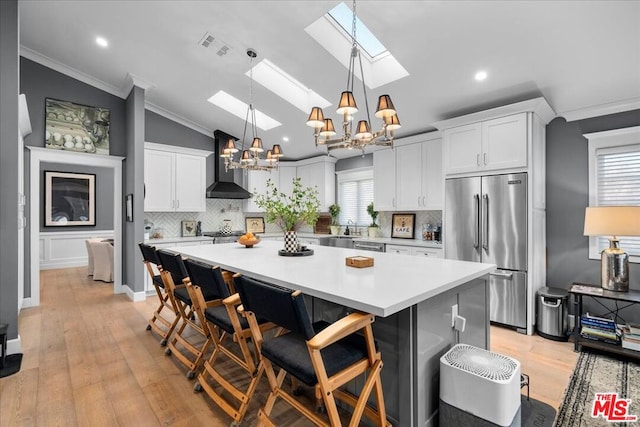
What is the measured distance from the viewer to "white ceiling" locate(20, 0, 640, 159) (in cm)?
252

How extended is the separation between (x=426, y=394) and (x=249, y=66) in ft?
12.8

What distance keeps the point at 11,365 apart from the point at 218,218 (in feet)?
13.0

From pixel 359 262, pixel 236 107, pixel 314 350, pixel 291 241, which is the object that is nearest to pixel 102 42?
pixel 236 107

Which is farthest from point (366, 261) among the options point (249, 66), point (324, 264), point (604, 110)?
point (604, 110)

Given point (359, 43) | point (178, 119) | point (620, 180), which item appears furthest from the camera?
point (178, 119)

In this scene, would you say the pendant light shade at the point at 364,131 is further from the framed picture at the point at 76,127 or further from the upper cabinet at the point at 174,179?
the framed picture at the point at 76,127

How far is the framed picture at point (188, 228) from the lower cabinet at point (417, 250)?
3.69 meters

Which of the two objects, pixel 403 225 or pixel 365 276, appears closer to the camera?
pixel 365 276

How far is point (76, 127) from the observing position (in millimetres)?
4723

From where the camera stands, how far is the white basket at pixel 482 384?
1.44 meters

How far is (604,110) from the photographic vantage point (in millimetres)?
3332

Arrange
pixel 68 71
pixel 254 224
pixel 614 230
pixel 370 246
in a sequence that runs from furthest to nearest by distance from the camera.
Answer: pixel 254 224 < pixel 370 246 < pixel 68 71 < pixel 614 230

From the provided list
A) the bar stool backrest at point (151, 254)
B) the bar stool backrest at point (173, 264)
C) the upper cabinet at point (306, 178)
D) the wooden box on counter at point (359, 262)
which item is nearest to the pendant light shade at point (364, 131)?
the wooden box on counter at point (359, 262)

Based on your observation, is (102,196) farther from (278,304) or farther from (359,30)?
(278,304)
